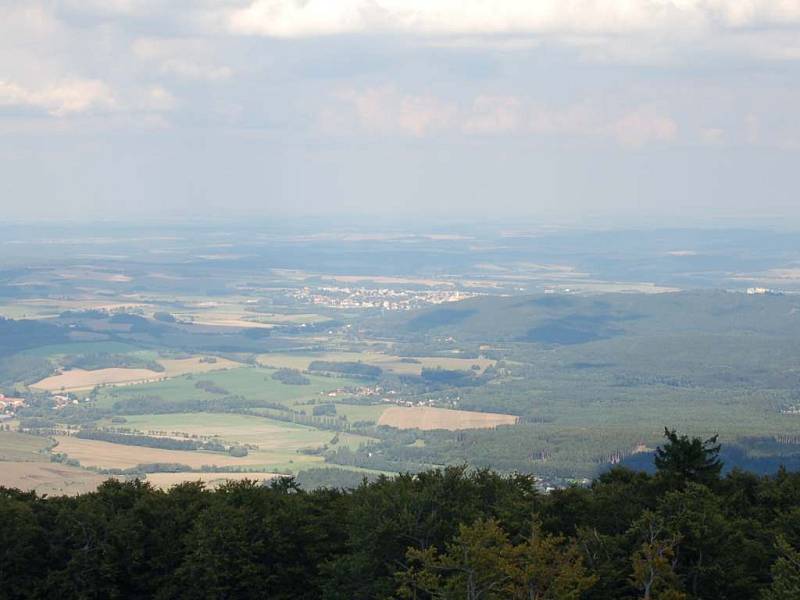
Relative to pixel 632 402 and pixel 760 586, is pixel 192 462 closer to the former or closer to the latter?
pixel 632 402

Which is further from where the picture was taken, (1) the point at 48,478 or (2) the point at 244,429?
(2) the point at 244,429

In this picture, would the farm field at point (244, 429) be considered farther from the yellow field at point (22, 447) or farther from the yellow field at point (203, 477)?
the yellow field at point (203, 477)

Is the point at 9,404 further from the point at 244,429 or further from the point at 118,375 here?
the point at 244,429

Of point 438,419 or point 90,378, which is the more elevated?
point 438,419

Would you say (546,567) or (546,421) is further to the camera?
(546,421)

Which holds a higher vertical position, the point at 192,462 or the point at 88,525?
the point at 88,525

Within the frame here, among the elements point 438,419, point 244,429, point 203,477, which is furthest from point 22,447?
point 438,419

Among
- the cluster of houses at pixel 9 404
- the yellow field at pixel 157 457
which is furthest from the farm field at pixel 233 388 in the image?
the yellow field at pixel 157 457

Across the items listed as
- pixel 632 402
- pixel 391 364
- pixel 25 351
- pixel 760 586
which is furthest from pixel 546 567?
pixel 25 351
